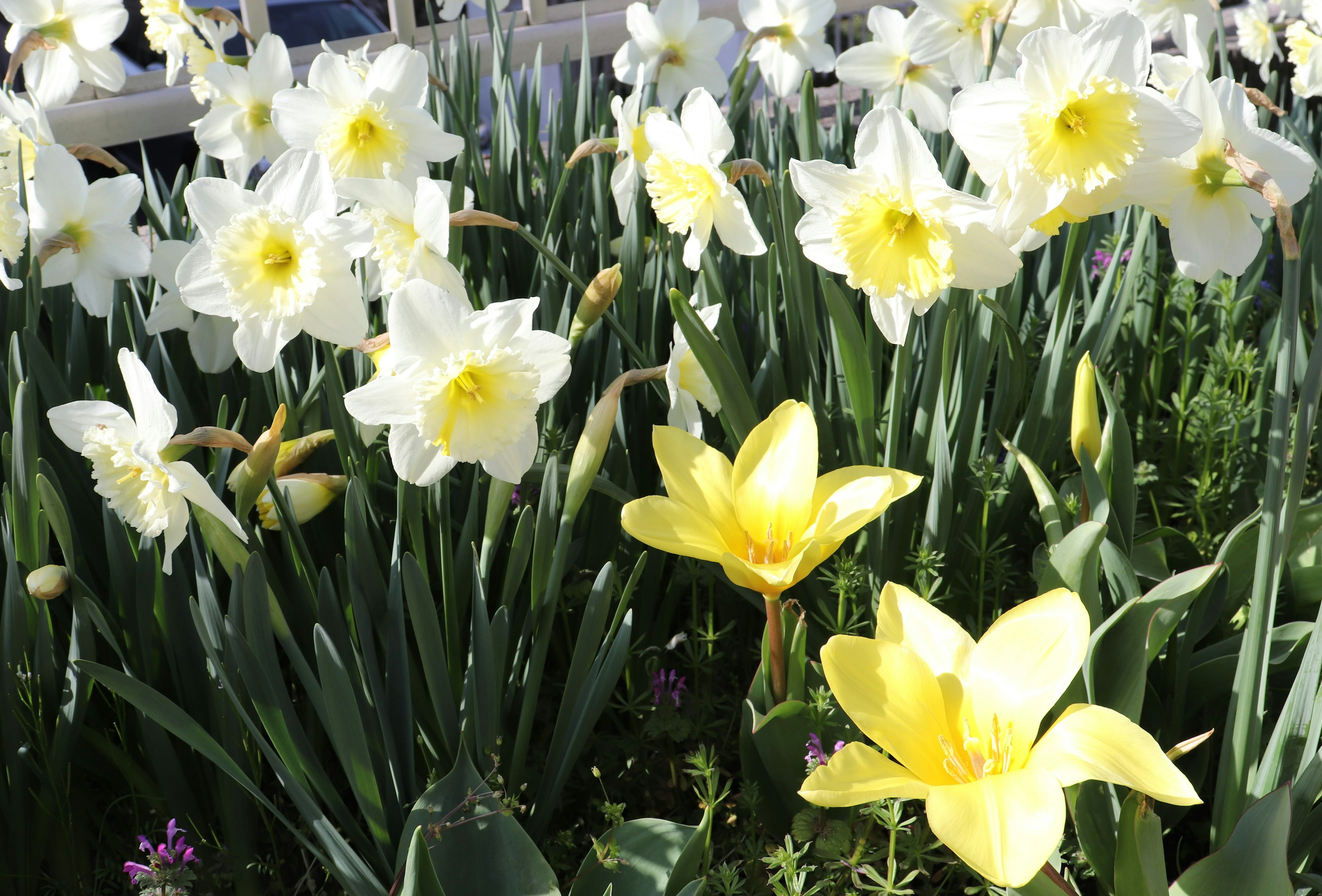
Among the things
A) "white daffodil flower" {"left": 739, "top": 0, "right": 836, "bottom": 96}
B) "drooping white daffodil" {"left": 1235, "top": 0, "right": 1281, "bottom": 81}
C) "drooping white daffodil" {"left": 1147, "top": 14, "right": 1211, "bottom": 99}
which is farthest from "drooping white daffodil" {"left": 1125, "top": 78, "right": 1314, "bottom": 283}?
"drooping white daffodil" {"left": 1235, "top": 0, "right": 1281, "bottom": 81}

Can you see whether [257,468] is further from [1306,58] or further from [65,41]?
[1306,58]

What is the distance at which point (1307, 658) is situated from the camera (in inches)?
36.8

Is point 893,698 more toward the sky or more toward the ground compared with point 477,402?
more toward the ground

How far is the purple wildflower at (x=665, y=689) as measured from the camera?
4.28 ft

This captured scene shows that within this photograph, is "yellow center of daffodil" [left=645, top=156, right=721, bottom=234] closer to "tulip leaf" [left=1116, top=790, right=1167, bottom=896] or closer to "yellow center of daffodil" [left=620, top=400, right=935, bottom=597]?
"yellow center of daffodil" [left=620, top=400, right=935, bottom=597]

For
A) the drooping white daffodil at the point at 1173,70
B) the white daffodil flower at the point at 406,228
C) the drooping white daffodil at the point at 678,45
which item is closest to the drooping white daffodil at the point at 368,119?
the white daffodil flower at the point at 406,228

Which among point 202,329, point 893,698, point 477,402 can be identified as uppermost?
point 477,402

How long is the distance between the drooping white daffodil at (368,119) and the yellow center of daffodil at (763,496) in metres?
0.52

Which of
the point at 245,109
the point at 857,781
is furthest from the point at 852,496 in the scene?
the point at 245,109

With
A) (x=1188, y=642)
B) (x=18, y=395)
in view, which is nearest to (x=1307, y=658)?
(x=1188, y=642)

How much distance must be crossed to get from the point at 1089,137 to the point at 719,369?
0.48m

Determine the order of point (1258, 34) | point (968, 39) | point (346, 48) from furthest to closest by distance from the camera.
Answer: point (346, 48) < point (1258, 34) < point (968, 39)

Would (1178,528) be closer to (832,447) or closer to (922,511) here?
(922,511)

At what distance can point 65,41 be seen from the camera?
1.72 meters
